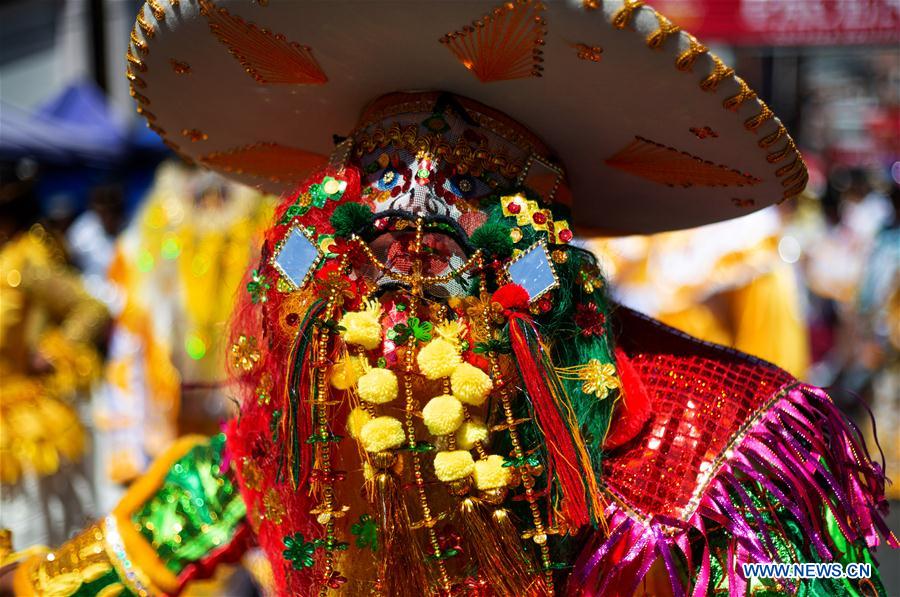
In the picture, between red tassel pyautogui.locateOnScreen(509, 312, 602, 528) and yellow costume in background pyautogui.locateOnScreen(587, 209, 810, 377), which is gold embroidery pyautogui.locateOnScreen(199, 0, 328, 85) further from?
yellow costume in background pyautogui.locateOnScreen(587, 209, 810, 377)

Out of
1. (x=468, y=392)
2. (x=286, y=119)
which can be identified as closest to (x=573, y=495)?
(x=468, y=392)

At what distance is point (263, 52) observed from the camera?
1.90m

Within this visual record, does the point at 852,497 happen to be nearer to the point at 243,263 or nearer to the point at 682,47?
the point at 682,47

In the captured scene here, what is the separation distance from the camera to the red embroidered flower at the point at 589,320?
193 centimetres

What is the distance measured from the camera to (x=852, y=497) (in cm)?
201

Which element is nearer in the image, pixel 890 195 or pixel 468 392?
pixel 468 392

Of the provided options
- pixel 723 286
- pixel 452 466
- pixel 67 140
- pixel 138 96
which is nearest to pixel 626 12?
pixel 452 466

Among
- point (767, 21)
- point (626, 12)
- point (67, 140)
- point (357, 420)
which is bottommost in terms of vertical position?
point (357, 420)

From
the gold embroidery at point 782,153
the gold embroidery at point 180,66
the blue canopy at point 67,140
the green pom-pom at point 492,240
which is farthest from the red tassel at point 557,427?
the blue canopy at point 67,140

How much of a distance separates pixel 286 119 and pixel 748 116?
3.24 ft

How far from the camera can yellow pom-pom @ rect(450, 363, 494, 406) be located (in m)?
1.71

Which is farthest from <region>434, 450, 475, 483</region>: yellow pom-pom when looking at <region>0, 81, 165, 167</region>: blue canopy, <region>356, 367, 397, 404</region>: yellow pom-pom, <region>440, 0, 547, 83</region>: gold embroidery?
<region>0, 81, 165, 167</region>: blue canopy

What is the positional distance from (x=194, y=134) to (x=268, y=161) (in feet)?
0.67

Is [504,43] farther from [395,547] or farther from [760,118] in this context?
[395,547]
